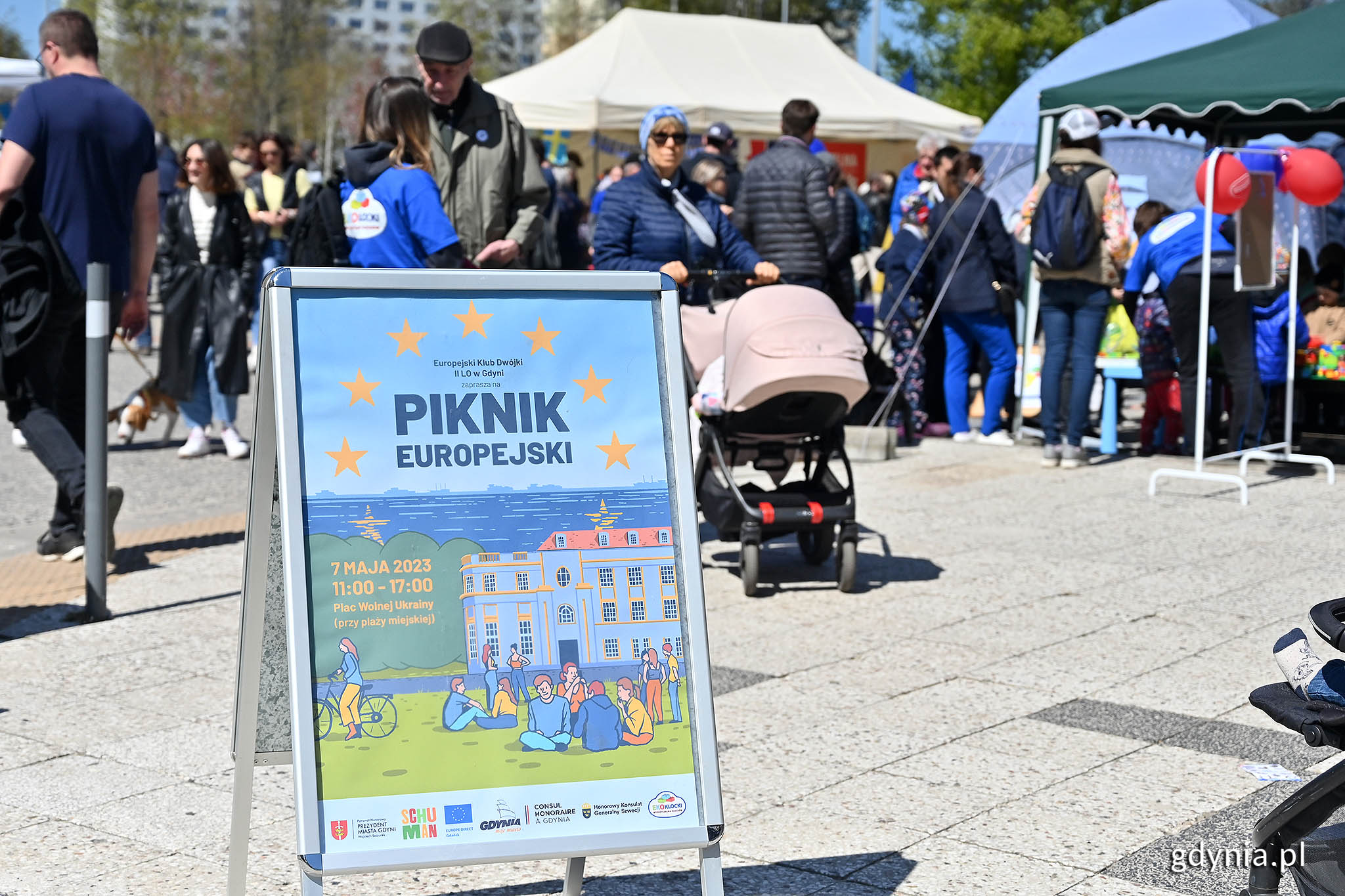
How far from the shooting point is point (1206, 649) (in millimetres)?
6051

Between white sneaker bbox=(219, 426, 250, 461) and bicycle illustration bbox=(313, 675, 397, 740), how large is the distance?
27.6ft

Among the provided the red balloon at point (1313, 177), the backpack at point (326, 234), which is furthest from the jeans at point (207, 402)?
the red balloon at point (1313, 177)

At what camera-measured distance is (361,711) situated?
9.93ft

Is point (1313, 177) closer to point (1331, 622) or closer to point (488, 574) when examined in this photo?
point (1331, 622)

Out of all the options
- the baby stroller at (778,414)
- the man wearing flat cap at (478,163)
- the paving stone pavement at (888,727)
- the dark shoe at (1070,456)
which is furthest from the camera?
the dark shoe at (1070,456)

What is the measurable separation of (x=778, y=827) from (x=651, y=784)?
111cm

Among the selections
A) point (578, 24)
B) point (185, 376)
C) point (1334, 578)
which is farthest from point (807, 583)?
point (578, 24)

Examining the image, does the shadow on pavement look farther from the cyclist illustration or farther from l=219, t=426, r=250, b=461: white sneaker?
l=219, t=426, r=250, b=461: white sneaker

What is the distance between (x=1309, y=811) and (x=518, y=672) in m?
1.52

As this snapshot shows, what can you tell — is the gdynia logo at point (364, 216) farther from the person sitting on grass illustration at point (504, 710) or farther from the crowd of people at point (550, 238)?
the person sitting on grass illustration at point (504, 710)

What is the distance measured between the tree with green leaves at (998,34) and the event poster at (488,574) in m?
35.1

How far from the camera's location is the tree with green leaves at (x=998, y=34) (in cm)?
3641

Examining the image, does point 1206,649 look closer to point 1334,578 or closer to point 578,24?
point 1334,578

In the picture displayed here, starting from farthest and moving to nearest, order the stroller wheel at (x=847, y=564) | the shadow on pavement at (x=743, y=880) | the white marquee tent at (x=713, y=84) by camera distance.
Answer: the white marquee tent at (x=713, y=84) → the stroller wheel at (x=847, y=564) → the shadow on pavement at (x=743, y=880)
